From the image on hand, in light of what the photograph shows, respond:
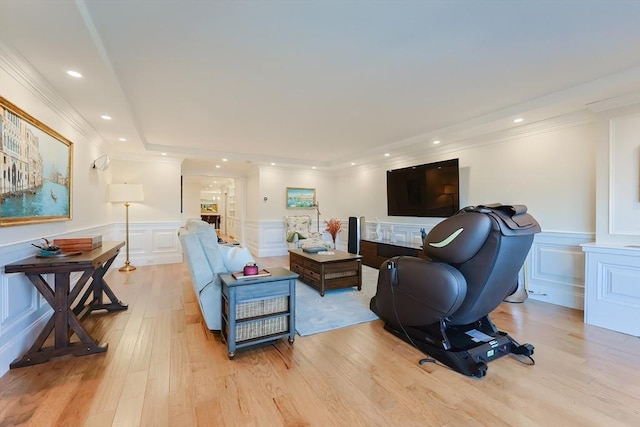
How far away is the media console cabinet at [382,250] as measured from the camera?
15.7 feet

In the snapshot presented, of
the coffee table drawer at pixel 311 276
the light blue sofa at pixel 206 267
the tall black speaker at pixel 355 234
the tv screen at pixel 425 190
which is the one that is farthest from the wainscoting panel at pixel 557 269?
the light blue sofa at pixel 206 267

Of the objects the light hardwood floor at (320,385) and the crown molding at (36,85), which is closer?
the light hardwood floor at (320,385)

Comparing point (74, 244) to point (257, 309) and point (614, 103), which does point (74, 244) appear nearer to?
point (257, 309)

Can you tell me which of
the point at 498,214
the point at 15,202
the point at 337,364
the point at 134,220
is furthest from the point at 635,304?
the point at 134,220

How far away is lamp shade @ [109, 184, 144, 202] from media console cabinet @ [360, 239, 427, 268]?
174 inches

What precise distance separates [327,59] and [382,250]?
12.6ft

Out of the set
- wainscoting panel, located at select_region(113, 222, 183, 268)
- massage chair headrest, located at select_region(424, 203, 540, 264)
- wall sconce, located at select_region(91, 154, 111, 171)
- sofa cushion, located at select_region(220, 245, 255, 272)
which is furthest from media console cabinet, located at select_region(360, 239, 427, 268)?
wall sconce, located at select_region(91, 154, 111, 171)

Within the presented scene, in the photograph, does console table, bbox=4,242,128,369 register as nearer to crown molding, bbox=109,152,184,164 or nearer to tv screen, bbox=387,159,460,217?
crown molding, bbox=109,152,184,164

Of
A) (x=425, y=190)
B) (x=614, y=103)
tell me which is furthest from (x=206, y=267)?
(x=614, y=103)

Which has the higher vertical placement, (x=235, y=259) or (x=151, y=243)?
(x=235, y=259)

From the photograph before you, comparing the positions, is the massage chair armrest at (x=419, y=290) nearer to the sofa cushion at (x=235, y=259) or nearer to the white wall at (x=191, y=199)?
the sofa cushion at (x=235, y=259)

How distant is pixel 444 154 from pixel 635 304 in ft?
10.3

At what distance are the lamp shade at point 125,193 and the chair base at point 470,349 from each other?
504 centimetres

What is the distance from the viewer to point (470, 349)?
6.94 feet
